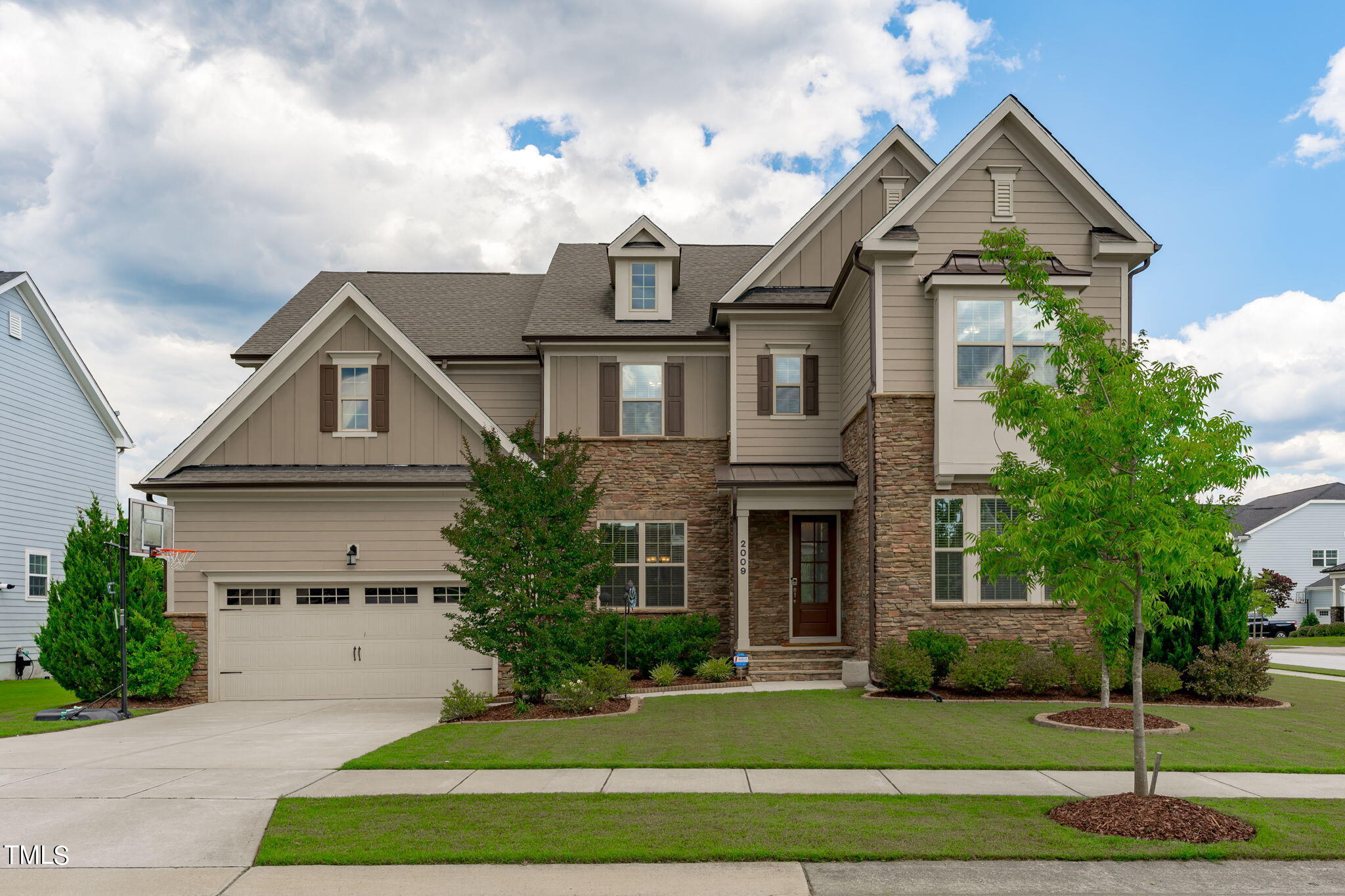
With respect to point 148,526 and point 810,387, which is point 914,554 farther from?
point 148,526

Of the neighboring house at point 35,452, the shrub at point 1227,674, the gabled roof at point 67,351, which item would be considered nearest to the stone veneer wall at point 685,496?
the shrub at point 1227,674

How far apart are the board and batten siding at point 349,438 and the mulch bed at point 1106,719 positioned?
1138 cm

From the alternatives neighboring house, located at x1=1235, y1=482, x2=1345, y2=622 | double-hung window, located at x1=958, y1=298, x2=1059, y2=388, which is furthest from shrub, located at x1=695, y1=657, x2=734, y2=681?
neighboring house, located at x1=1235, y1=482, x2=1345, y2=622

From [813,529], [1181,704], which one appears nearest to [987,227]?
[813,529]

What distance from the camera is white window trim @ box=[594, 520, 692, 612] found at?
20.2m

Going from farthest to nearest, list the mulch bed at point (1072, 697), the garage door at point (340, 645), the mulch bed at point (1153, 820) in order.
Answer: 1. the garage door at point (340, 645)
2. the mulch bed at point (1072, 697)
3. the mulch bed at point (1153, 820)

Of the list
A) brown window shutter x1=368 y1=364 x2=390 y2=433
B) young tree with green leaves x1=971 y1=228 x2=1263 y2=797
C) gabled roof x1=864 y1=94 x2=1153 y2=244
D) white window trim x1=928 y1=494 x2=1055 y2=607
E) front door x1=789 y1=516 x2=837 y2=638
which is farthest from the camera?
front door x1=789 y1=516 x2=837 y2=638

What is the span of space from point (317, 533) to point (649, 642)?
6721 millimetres

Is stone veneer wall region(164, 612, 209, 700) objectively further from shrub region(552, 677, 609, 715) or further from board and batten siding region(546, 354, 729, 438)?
board and batten siding region(546, 354, 729, 438)

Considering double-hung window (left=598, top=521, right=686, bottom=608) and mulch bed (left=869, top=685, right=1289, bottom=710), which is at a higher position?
double-hung window (left=598, top=521, right=686, bottom=608)

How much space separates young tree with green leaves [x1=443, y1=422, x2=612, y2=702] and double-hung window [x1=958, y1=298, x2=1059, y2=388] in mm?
7289

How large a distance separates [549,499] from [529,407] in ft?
24.7

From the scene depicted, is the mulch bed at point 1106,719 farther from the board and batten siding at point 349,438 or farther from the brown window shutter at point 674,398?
the board and batten siding at point 349,438

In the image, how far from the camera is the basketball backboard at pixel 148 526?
15.9 meters
